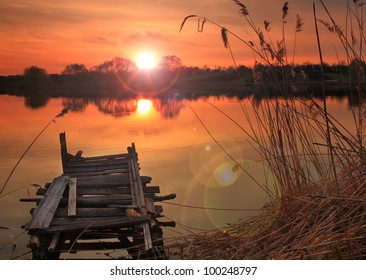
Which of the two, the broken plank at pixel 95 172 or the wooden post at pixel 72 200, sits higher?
the wooden post at pixel 72 200

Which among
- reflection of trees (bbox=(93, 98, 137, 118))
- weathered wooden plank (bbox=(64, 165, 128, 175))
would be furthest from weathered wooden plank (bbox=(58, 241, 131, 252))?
reflection of trees (bbox=(93, 98, 137, 118))

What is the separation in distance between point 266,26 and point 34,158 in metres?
6.87

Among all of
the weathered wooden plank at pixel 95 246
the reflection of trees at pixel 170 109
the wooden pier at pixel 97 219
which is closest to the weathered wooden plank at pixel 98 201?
the wooden pier at pixel 97 219

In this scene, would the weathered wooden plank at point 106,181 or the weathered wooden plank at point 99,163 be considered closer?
the weathered wooden plank at point 106,181

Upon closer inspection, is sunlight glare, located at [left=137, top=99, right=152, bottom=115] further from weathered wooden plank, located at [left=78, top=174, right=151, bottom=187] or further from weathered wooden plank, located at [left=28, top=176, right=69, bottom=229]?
weathered wooden plank, located at [left=28, top=176, right=69, bottom=229]

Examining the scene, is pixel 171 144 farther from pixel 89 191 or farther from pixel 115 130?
pixel 89 191

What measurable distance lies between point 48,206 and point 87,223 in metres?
0.53

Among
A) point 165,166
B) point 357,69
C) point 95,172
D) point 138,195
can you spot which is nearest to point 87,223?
point 138,195

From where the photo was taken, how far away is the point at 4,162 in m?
8.93

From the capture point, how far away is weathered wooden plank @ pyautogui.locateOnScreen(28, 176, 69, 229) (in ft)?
12.9

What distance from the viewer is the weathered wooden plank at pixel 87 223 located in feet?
12.9

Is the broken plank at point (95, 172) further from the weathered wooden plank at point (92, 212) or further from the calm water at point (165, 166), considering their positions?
the weathered wooden plank at point (92, 212)

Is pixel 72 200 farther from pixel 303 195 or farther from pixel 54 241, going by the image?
pixel 303 195
